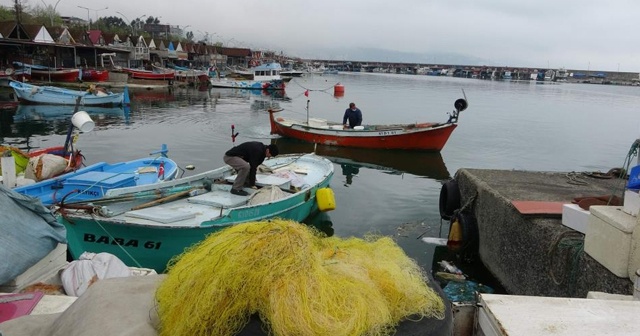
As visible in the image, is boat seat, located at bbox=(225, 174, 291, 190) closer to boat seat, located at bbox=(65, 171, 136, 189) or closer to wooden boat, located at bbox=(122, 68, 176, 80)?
boat seat, located at bbox=(65, 171, 136, 189)

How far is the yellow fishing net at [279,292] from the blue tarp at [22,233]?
2.27 meters

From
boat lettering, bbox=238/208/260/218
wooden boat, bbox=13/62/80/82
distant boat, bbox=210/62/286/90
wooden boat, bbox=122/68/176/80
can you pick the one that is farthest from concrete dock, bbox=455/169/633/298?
wooden boat, bbox=122/68/176/80

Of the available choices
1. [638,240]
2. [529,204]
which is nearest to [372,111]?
[529,204]

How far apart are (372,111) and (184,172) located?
27.3 m

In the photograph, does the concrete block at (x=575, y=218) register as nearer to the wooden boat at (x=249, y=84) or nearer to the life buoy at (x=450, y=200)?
the life buoy at (x=450, y=200)

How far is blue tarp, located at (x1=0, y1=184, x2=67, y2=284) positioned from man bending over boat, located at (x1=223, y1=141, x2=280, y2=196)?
5007mm

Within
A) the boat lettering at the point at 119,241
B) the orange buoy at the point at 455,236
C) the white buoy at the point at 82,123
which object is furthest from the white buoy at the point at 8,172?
the orange buoy at the point at 455,236

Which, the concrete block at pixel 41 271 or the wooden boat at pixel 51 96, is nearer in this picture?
the concrete block at pixel 41 271

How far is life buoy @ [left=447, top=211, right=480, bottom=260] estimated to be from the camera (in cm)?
879

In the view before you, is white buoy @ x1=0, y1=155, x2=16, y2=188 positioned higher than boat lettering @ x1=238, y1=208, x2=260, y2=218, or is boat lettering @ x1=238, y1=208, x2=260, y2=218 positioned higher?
white buoy @ x1=0, y1=155, x2=16, y2=188

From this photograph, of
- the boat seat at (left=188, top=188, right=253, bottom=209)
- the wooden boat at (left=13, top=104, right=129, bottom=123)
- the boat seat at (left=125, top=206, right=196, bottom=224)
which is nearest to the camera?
the boat seat at (left=125, top=206, right=196, bottom=224)

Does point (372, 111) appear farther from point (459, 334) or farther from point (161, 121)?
point (459, 334)

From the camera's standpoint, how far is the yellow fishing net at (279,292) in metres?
2.40

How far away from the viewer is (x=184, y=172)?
16.7 metres
